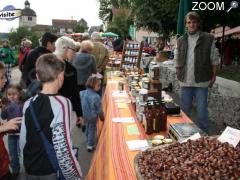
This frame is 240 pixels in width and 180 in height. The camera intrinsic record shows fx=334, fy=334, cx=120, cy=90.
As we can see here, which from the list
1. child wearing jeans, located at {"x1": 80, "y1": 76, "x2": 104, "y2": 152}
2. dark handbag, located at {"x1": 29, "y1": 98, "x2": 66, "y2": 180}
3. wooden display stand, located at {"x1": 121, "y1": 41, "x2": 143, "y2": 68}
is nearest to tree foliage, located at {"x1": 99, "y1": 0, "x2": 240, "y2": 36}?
wooden display stand, located at {"x1": 121, "y1": 41, "x2": 143, "y2": 68}

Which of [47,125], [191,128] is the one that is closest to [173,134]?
[191,128]

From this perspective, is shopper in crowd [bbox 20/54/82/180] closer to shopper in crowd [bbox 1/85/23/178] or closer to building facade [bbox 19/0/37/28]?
shopper in crowd [bbox 1/85/23/178]

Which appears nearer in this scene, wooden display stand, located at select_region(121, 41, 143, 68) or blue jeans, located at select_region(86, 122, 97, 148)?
blue jeans, located at select_region(86, 122, 97, 148)

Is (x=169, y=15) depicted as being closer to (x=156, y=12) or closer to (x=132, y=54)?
(x=156, y=12)

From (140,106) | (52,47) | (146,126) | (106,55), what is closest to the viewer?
(146,126)

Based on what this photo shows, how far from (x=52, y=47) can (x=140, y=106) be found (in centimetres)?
147

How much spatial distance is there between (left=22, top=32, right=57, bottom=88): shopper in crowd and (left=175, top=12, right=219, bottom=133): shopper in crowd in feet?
5.90

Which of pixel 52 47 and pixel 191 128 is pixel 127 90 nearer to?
pixel 52 47

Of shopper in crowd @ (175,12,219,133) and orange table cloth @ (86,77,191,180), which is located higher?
shopper in crowd @ (175,12,219,133)

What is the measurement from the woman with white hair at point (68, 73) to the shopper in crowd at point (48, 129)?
1.85 m

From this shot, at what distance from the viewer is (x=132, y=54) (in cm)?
870

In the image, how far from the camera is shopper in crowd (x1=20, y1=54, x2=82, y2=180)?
226cm

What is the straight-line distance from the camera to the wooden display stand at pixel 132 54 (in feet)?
28.0

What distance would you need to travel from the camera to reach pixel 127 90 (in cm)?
579
